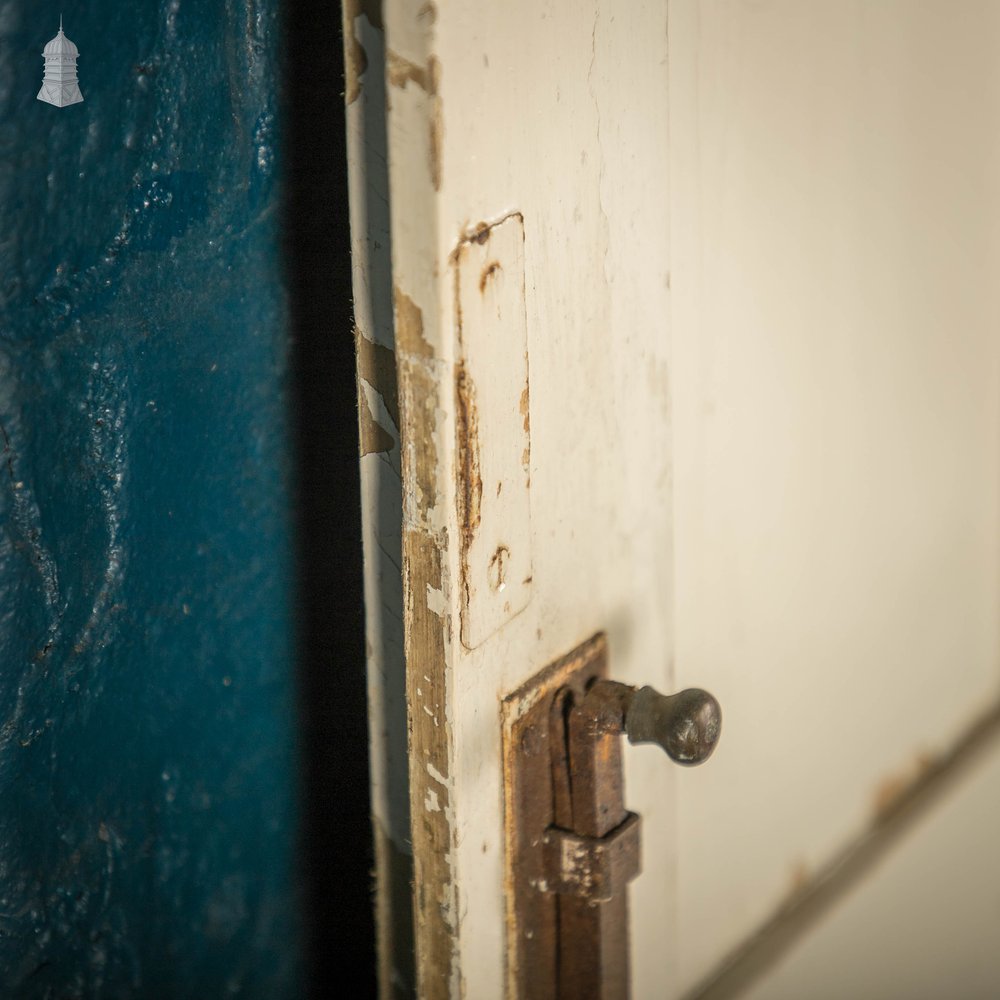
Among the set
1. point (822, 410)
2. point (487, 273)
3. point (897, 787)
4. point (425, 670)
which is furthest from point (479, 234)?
point (897, 787)

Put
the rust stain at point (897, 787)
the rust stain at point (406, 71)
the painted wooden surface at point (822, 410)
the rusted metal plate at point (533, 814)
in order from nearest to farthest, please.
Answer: the rust stain at point (406, 71) → the rusted metal plate at point (533, 814) → the painted wooden surface at point (822, 410) → the rust stain at point (897, 787)

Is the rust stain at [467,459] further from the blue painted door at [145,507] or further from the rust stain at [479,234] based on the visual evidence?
the blue painted door at [145,507]

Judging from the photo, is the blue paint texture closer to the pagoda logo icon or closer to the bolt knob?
the pagoda logo icon

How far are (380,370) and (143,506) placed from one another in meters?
0.18

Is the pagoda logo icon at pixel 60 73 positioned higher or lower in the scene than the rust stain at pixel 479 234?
higher

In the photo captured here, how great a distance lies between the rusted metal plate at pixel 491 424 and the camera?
55 cm

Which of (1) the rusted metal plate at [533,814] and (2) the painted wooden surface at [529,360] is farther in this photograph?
(1) the rusted metal plate at [533,814]

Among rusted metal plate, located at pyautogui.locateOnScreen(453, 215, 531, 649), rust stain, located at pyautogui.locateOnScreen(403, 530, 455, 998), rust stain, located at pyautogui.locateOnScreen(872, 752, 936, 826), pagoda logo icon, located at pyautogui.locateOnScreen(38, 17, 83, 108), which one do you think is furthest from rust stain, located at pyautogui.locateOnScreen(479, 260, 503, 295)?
rust stain, located at pyautogui.locateOnScreen(872, 752, 936, 826)

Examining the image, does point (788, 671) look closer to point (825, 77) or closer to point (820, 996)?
point (820, 996)

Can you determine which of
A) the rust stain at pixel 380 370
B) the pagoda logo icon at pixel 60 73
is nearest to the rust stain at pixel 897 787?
the rust stain at pixel 380 370

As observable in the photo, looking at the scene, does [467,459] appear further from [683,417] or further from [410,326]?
[683,417]

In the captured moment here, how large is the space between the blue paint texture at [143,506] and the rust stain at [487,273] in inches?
7.0

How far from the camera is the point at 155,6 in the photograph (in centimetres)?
61

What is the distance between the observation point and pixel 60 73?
579mm
